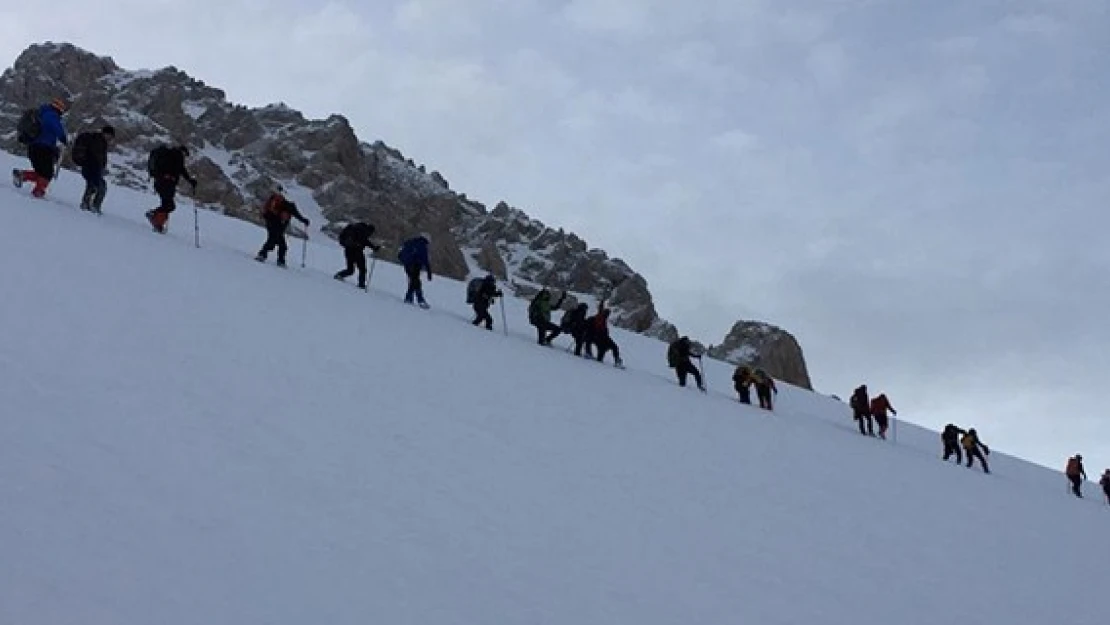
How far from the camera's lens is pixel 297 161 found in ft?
443

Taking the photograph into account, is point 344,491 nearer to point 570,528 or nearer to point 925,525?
point 570,528

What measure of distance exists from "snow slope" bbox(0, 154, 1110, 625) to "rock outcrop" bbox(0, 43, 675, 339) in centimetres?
9198

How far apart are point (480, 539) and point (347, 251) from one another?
14461mm

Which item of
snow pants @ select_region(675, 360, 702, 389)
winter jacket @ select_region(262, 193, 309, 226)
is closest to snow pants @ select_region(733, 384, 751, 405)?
snow pants @ select_region(675, 360, 702, 389)

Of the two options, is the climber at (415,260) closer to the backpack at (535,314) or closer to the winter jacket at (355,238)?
the winter jacket at (355,238)

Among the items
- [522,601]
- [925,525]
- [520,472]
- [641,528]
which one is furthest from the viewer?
[925,525]

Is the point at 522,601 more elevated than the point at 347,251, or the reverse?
the point at 347,251

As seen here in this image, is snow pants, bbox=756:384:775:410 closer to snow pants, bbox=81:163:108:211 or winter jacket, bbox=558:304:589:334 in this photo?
winter jacket, bbox=558:304:589:334

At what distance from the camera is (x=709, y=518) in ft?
35.0

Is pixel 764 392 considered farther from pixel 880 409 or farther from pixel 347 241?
pixel 347 241

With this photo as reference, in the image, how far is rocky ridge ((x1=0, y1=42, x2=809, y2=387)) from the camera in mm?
119188

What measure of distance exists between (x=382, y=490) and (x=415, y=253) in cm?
1374

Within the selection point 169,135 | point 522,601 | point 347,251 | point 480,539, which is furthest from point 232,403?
point 169,135

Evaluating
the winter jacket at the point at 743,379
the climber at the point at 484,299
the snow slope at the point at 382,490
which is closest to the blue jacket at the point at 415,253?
the climber at the point at 484,299
